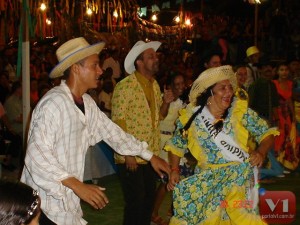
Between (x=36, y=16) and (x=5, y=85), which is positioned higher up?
(x=36, y=16)

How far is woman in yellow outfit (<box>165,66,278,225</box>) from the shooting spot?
564 cm

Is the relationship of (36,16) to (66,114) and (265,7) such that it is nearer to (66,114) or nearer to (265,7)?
(66,114)

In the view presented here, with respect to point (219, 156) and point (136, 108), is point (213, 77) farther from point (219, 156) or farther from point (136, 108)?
point (136, 108)

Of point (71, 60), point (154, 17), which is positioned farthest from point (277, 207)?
point (154, 17)

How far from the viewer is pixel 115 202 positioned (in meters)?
9.39

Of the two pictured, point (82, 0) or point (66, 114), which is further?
point (82, 0)

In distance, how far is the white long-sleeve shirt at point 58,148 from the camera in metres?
4.18

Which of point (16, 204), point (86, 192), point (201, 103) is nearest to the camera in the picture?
point (16, 204)

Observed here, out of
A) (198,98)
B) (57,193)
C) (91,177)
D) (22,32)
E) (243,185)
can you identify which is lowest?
(91,177)

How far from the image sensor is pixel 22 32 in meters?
7.53

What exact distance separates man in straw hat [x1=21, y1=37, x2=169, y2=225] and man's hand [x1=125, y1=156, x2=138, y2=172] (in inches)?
41.6

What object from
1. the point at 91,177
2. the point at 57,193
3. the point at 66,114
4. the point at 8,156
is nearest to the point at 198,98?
the point at 66,114

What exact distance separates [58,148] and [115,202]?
5047mm

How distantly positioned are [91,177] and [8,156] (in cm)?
162
